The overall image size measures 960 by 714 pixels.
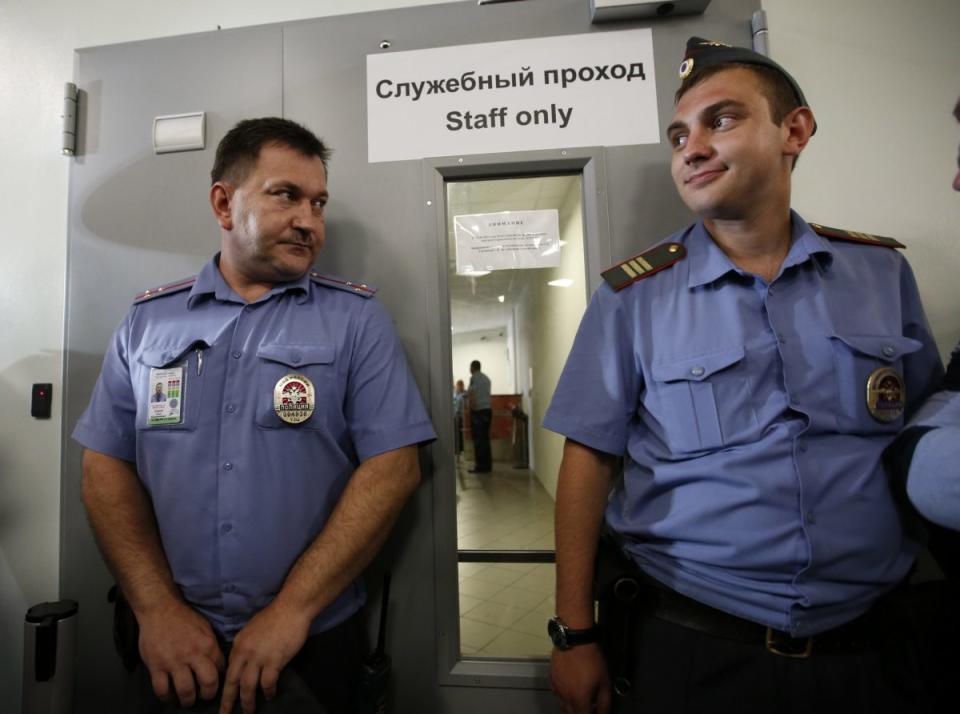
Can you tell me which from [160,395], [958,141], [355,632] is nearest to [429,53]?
[160,395]

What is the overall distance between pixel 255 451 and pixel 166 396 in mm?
275

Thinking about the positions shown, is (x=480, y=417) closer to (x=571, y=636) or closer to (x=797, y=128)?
(x=571, y=636)

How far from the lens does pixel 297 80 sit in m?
1.48

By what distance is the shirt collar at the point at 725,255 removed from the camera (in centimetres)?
97

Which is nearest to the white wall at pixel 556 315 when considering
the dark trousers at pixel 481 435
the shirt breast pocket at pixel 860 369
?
the dark trousers at pixel 481 435

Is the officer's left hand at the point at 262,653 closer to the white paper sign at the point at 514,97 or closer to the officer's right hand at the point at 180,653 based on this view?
the officer's right hand at the point at 180,653

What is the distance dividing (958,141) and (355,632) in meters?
2.28

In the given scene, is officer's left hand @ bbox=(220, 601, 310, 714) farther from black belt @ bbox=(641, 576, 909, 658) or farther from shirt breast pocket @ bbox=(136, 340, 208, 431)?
black belt @ bbox=(641, 576, 909, 658)

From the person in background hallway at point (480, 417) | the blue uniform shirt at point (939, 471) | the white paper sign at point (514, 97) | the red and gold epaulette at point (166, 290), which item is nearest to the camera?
the blue uniform shirt at point (939, 471)

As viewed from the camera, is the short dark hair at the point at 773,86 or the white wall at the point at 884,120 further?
the white wall at the point at 884,120

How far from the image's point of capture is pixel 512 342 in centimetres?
149

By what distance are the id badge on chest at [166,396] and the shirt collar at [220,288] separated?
0.20 meters

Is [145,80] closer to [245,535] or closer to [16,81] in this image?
[16,81]

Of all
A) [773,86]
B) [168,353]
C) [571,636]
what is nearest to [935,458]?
[571,636]
